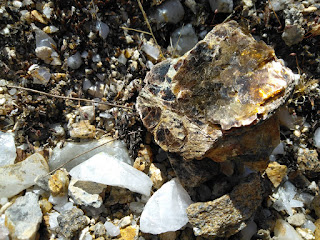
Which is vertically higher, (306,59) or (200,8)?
(200,8)

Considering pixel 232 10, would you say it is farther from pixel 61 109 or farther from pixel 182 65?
pixel 61 109

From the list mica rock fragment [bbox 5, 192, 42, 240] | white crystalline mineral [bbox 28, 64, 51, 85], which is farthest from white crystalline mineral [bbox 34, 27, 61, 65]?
mica rock fragment [bbox 5, 192, 42, 240]

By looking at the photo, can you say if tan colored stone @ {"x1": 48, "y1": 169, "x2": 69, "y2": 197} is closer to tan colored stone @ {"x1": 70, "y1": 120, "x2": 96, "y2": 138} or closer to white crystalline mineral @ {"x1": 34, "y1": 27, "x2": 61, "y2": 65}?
tan colored stone @ {"x1": 70, "y1": 120, "x2": 96, "y2": 138}

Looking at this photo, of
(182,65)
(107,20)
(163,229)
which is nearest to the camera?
(182,65)

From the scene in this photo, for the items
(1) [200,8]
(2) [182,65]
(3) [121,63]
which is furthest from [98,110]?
(1) [200,8]

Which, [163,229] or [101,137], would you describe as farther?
[101,137]

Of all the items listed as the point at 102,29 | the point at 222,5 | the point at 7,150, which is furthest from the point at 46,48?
the point at 222,5

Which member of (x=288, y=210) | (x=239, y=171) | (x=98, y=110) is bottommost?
(x=288, y=210)
